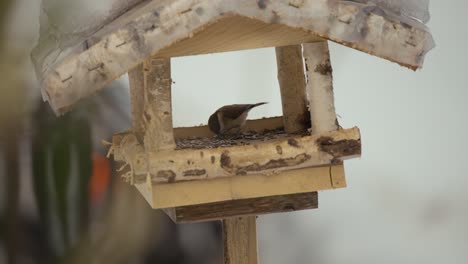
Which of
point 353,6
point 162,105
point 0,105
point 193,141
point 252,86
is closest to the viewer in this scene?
point 353,6

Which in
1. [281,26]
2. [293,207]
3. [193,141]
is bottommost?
[293,207]

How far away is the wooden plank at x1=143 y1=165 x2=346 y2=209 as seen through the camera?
1.42m

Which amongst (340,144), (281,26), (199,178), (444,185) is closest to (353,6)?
(281,26)

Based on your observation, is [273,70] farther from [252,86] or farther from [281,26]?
[281,26]

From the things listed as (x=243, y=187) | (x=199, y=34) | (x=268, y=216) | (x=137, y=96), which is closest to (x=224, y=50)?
(x=199, y=34)

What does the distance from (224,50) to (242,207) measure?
0.26m

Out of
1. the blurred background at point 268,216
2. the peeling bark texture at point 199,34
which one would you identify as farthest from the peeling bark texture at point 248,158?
the blurred background at point 268,216

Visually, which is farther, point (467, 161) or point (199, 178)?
point (467, 161)

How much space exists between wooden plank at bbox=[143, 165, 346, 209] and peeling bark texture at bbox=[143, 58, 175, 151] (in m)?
0.07

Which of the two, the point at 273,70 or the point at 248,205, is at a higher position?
the point at 273,70

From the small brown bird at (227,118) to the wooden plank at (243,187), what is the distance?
245 millimetres

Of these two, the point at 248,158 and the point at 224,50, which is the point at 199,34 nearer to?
the point at 224,50

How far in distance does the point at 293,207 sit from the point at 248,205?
0.08 metres

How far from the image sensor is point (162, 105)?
144cm
